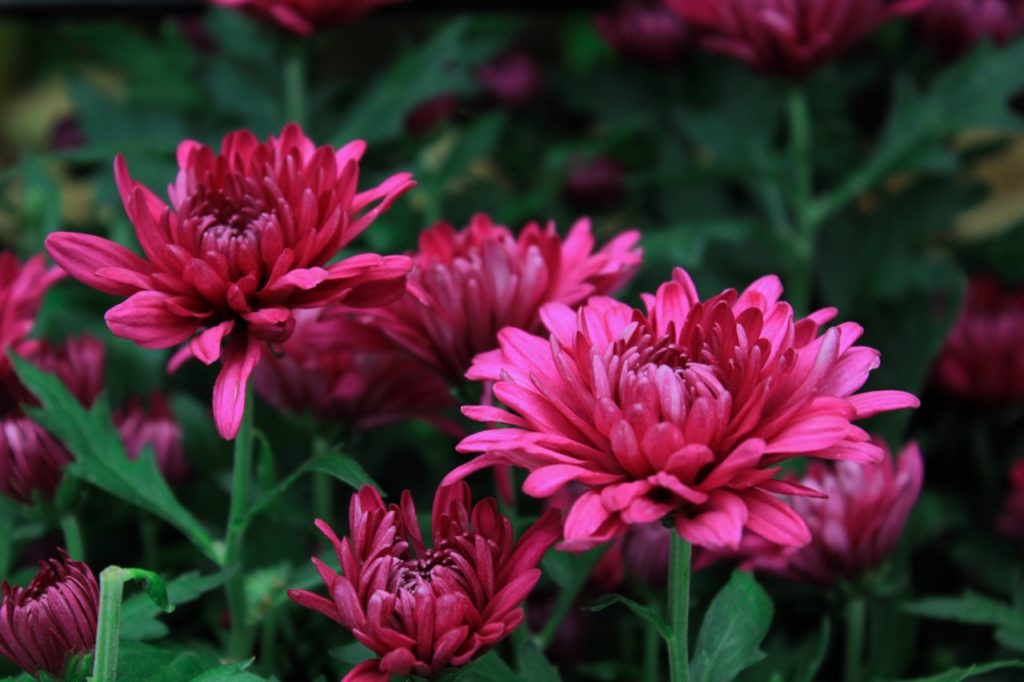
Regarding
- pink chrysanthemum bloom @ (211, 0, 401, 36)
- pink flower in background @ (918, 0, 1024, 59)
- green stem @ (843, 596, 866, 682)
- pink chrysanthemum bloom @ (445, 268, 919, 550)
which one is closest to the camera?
pink chrysanthemum bloom @ (445, 268, 919, 550)

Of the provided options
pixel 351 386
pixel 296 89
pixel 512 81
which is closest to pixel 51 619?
pixel 351 386

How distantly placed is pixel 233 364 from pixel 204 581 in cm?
10

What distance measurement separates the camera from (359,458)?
0.71m

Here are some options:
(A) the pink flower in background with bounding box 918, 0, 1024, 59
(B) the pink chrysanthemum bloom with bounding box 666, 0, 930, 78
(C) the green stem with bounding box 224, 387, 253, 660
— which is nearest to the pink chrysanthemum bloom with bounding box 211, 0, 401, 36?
(B) the pink chrysanthemum bloom with bounding box 666, 0, 930, 78

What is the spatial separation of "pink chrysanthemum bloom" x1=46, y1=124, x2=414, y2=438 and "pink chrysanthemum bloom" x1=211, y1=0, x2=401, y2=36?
269 millimetres

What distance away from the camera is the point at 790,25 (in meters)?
0.69

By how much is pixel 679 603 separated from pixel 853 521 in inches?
6.7

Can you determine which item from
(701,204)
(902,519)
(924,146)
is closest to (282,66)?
(701,204)

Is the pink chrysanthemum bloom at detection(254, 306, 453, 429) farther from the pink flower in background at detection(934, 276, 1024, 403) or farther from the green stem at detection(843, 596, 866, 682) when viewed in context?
the pink flower in background at detection(934, 276, 1024, 403)

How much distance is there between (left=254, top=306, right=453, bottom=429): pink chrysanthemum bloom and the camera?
527 mm

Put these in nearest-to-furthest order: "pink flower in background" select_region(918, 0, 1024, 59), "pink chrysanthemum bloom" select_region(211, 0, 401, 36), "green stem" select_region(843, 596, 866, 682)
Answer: "green stem" select_region(843, 596, 866, 682)
"pink chrysanthemum bloom" select_region(211, 0, 401, 36)
"pink flower in background" select_region(918, 0, 1024, 59)

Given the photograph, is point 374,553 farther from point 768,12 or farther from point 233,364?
point 768,12

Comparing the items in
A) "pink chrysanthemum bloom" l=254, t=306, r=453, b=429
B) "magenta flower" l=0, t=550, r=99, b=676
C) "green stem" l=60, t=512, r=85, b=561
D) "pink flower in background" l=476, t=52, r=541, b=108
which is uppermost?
"pink flower in background" l=476, t=52, r=541, b=108

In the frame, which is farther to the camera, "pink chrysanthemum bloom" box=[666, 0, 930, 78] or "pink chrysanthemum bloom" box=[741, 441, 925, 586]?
"pink chrysanthemum bloom" box=[666, 0, 930, 78]
